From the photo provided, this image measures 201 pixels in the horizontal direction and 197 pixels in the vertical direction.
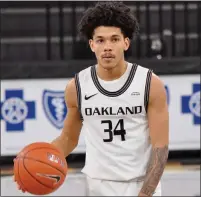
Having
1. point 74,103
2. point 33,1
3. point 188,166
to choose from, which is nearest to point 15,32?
point 33,1

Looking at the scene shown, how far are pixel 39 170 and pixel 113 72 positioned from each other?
0.87 meters

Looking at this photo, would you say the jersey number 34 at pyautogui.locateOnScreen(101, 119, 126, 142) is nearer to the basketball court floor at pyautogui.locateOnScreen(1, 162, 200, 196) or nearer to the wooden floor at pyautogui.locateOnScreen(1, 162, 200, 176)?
the basketball court floor at pyautogui.locateOnScreen(1, 162, 200, 196)

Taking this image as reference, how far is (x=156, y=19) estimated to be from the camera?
9.49 m

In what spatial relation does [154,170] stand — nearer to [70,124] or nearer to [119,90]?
Answer: [119,90]

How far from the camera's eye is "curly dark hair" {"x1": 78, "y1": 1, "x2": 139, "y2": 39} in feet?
14.8

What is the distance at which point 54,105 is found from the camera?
815 cm

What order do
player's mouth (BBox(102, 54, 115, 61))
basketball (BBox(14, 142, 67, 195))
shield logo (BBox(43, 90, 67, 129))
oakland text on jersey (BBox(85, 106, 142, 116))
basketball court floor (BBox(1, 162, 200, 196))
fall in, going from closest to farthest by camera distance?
basketball (BBox(14, 142, 67, 195)) → player's mouth (BBox(102, 54, 115, 61)) → oakland text on jersey (BBox(85, 106, 142, 116)) → basketball court floor (BBox(1, 162, 200, 196)) → shield logo (BBox(43, 90, 67, 129))

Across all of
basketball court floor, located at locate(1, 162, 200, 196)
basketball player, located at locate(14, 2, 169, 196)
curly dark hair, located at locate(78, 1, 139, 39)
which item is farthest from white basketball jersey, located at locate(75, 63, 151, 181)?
basketball court floor, located at locate(1, 162, 200, 196)

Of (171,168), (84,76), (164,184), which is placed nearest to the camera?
(84,76)

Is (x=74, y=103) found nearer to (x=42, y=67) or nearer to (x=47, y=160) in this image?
(x=47, y=160)

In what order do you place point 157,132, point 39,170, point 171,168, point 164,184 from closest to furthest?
point 39,170
point 157,132
point 164,184
point 171,168

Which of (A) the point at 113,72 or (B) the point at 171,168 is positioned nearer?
(A) the point at 113,72

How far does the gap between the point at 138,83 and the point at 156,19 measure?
504cm

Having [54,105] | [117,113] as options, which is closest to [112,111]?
[117,113]
